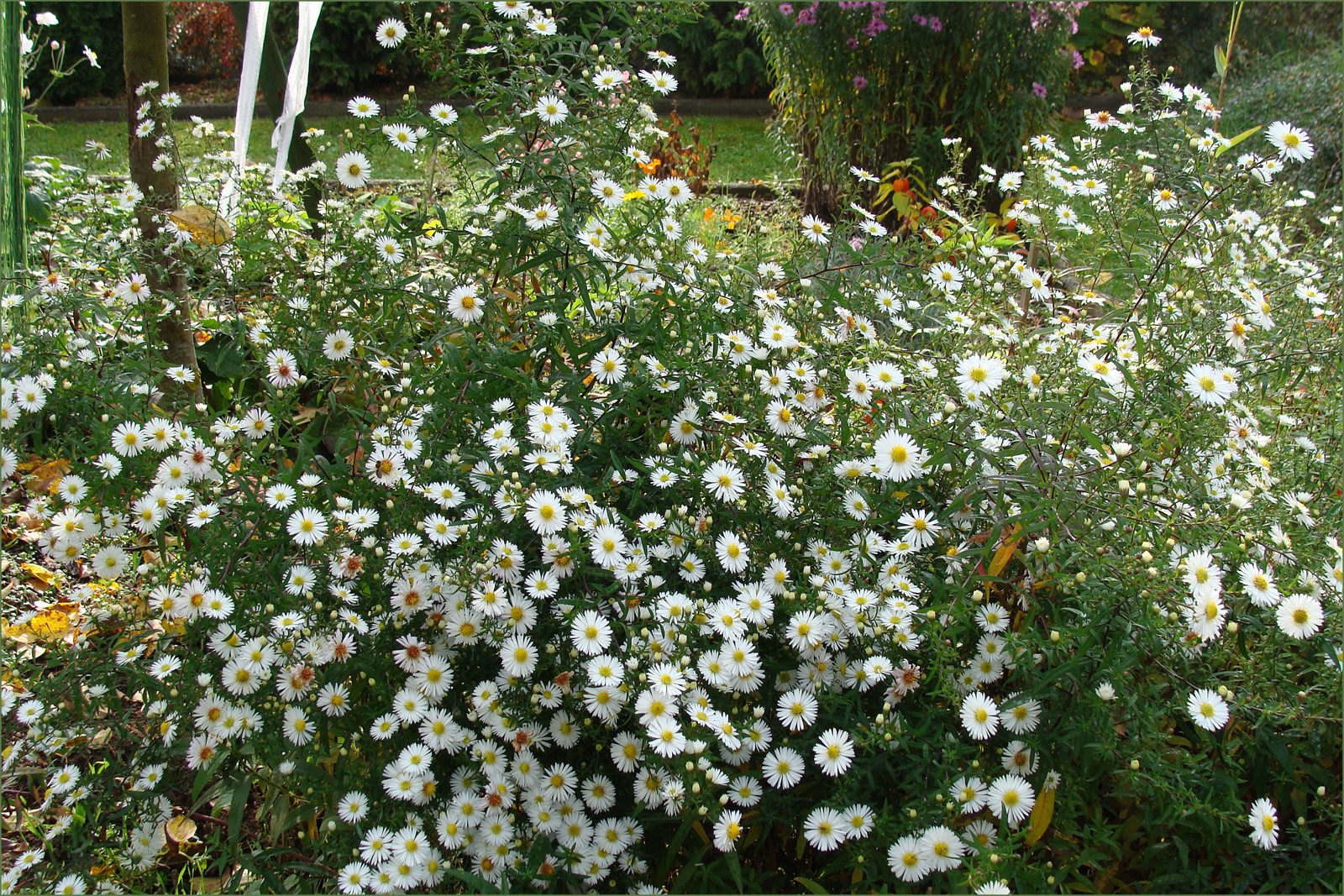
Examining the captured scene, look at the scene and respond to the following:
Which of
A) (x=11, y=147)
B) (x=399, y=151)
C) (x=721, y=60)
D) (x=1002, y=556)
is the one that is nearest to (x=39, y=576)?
(x=11, y=147)

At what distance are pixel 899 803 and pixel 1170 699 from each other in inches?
17.0

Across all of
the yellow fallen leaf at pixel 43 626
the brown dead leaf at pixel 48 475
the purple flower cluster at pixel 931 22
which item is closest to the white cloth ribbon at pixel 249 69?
the brown dead leaf at pixel 48 475

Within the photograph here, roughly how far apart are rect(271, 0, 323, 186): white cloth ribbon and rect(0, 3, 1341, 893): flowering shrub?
1.41 m

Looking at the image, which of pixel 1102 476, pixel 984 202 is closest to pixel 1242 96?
pixel 984 202

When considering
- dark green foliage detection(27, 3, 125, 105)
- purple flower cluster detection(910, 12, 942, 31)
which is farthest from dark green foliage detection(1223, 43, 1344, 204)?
dark green foliage detection(27, 3, 125, 105)

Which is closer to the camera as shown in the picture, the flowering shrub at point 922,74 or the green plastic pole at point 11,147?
the green plastic pole at point 11,147

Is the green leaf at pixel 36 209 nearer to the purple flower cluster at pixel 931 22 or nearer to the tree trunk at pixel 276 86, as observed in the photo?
the tree trunk at pixel 276 86

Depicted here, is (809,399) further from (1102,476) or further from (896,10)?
(896,10)

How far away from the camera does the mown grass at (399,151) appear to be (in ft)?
19.7

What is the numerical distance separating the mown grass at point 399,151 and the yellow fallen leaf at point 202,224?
3134 mm

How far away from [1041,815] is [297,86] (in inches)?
120

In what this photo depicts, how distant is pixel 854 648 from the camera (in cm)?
152

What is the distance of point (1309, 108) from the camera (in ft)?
17.3

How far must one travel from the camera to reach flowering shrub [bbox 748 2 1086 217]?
14.9 feet
